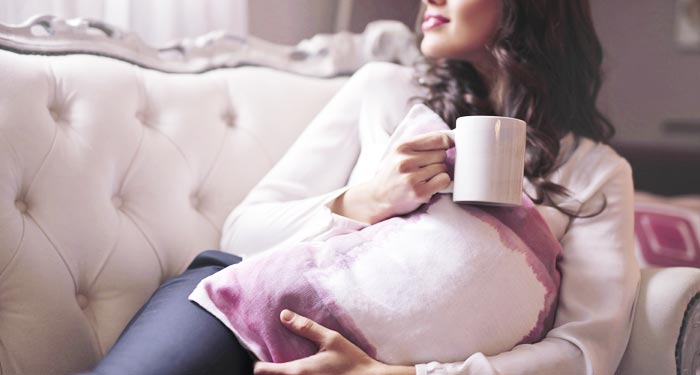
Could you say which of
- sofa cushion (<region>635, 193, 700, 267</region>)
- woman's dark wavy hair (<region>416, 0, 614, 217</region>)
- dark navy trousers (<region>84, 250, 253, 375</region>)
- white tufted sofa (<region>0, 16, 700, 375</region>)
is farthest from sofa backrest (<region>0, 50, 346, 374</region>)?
sofa cushion (<region>635, 193, 700, 267</region>)

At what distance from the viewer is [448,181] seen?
74 cm

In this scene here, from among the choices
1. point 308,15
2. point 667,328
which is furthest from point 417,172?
point 308,15

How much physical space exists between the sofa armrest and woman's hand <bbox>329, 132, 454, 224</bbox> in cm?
33

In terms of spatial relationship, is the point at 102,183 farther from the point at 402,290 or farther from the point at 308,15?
the point at 308,15

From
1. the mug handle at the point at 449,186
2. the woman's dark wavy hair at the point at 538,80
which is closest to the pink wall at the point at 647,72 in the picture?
the woman's dark wavy hair at the point at 538,80

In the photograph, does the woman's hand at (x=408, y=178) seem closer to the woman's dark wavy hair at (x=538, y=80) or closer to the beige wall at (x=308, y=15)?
the woman's dark wavy hair at (x=538, y=80)

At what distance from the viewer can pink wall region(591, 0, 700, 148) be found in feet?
7.31

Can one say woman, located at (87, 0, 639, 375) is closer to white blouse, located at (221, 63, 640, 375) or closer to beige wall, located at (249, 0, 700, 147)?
white blouse, located at (221, 63, 640, 375)

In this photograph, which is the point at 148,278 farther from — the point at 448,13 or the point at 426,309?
the point at 448,13

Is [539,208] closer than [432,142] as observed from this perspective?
No

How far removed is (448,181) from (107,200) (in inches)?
18.4

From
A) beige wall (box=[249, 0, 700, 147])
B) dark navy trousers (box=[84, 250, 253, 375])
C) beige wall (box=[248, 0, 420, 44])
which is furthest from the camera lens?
beige wall (box=[249, 0, 700, 147])

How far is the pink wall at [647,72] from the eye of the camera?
2.23 metres

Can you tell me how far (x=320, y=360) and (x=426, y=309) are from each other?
12 cm
